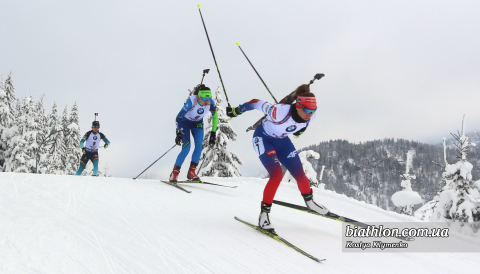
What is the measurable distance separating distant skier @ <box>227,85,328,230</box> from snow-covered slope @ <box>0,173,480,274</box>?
0.50 meters

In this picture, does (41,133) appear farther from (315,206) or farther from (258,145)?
(315,206)

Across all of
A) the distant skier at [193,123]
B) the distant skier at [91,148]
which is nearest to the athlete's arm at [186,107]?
the distant skier at [193,123]

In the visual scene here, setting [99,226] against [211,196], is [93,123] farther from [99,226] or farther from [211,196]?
[99,226]

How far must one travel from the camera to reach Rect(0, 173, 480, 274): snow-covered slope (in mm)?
2512

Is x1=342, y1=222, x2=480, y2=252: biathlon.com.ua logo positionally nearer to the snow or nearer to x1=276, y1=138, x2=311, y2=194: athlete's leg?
x1=276, y1=138, x2=311, y2=194: athlete's leg

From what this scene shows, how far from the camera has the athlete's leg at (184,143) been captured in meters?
6.73

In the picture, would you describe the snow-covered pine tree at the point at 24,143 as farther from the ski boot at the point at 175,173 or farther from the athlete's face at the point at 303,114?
the athlete's face at the point at 303,114

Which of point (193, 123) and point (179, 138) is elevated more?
point (193, 123)

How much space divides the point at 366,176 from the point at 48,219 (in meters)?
180

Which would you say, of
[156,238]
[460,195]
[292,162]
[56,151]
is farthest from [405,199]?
[56,151]

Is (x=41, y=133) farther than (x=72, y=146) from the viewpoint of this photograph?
No

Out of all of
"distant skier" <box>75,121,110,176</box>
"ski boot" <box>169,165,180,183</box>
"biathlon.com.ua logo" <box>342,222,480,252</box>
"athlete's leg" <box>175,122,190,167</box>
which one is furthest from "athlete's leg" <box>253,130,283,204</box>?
"distant skier" <box>75,121,110,176</box>

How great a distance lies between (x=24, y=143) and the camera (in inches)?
870

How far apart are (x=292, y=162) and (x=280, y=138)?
40cm
